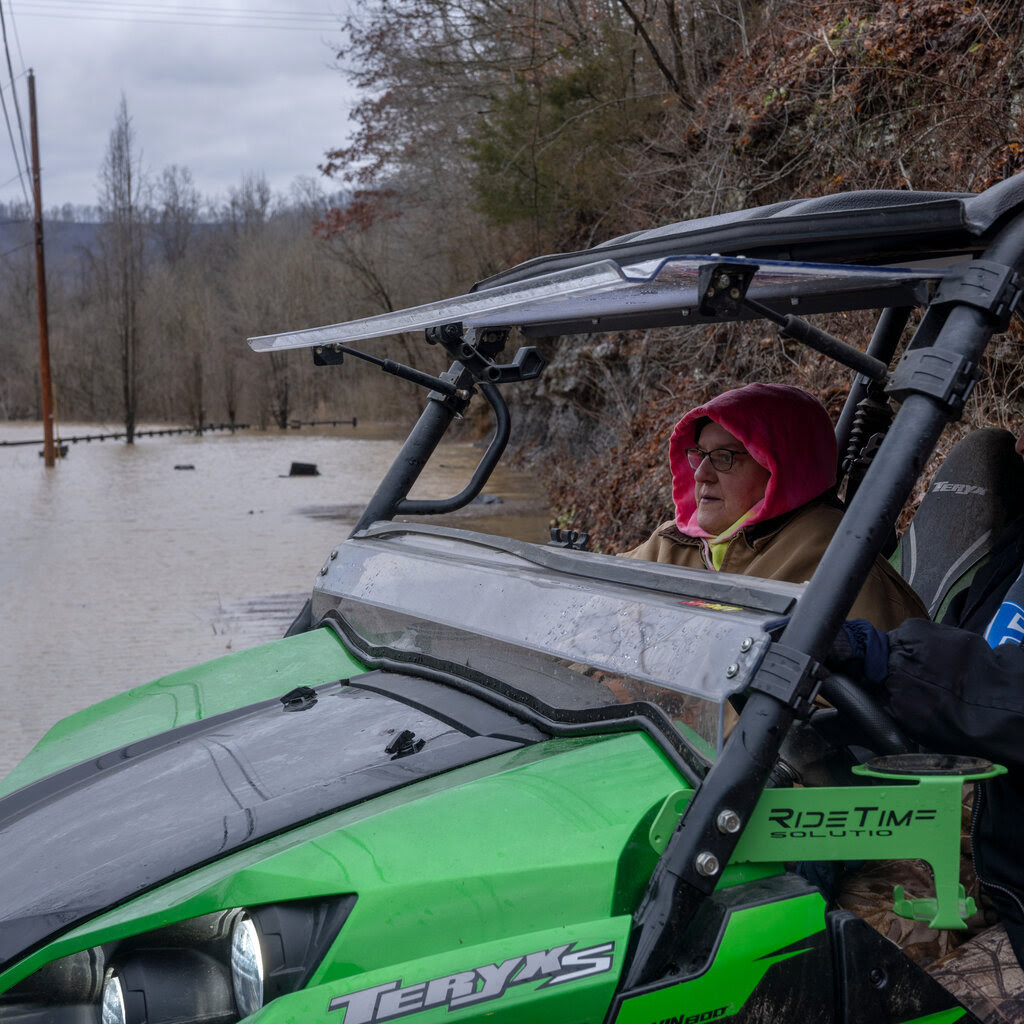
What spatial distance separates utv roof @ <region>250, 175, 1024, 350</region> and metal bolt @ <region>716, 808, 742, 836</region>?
70 cm

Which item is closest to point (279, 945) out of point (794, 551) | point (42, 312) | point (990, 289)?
point (990, 289)

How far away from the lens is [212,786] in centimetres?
194

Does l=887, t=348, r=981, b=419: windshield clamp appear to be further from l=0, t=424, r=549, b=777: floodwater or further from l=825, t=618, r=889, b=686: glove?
l=0, t=424, r=549, b=777: floodwater

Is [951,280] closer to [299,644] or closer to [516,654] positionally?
[516,654]

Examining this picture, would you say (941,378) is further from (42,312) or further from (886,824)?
(42,312)

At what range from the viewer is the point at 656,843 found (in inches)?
62.9

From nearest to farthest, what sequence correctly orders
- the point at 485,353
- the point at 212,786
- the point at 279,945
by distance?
the point at 279,945 → the point at 212,786 → the point at 485,353

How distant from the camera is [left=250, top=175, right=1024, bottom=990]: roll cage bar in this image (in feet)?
5.16

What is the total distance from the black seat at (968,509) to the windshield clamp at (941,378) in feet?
3.84

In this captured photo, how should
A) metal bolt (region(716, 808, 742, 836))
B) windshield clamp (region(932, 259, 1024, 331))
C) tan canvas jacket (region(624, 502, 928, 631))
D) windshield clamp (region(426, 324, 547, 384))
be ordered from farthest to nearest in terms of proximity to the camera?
windshield clamp (region(426, 324, 547, 384)) < tan canvas jacket (region(624, 502, 928, 631)) < windshield clamp (region(932, 259, 1024, 331)) < metal bolt (region(716, 808, 742, 836))

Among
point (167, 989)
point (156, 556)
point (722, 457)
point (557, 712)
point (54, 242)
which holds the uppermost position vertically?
point (54, 242)

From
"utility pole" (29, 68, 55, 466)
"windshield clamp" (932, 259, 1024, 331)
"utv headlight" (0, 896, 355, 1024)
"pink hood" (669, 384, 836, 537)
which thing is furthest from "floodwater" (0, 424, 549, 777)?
"windshield clamp" (932, 259, 1024, 331)

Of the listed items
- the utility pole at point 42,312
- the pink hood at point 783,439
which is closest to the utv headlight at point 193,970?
the pink hood at point 783,439

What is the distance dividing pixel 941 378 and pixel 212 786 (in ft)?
4.34
